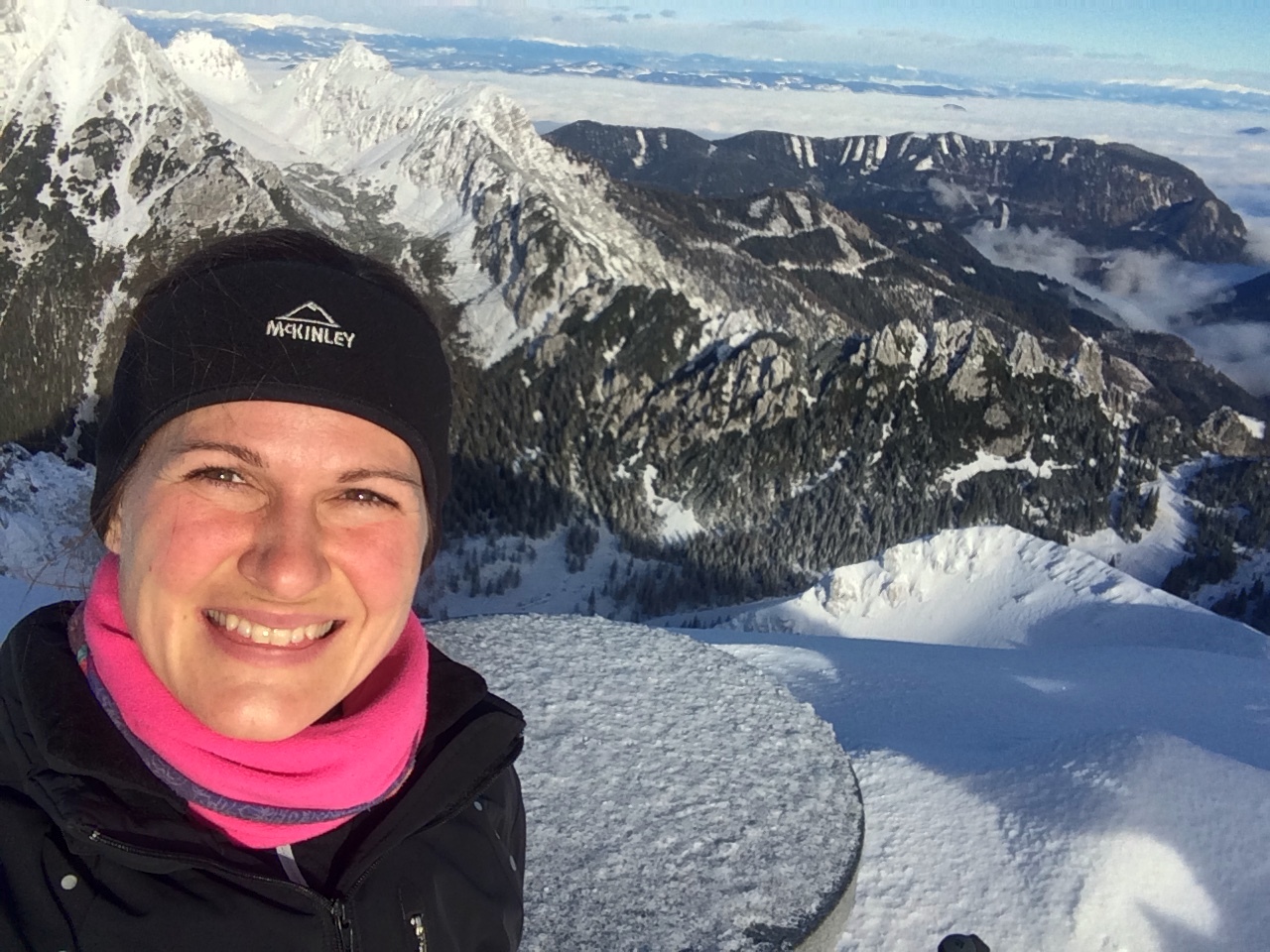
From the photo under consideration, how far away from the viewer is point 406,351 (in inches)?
172

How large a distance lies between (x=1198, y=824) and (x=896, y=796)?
5.85 metres

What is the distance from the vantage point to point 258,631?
3631 mm

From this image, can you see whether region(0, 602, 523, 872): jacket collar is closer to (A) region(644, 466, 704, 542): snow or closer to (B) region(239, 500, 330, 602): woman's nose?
(B) region(239, 500, 330, 602): woman's nose

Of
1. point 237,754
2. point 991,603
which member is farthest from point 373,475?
point 991,603

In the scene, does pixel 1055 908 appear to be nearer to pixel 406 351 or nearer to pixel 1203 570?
pixel 406 351

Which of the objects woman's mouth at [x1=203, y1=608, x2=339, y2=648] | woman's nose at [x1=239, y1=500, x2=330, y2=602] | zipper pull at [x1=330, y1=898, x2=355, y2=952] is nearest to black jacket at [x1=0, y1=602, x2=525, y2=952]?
zipper pull at [x1=330, y1=898, x2=355, y2=952]

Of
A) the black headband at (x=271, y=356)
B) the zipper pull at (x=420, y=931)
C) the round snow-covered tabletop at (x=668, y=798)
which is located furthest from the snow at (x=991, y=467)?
the zipper pull at (x=420, y=931)

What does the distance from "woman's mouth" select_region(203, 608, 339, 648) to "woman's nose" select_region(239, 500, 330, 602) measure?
189mm

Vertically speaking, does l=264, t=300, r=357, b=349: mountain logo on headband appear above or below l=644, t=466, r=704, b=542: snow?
above

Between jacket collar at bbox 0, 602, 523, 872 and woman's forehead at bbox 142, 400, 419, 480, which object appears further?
woman's forehead at bbox 142, 400, 419, 480

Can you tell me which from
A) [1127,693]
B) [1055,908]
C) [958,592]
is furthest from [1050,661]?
[958,592]

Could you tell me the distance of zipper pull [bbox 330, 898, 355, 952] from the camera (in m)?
3.80

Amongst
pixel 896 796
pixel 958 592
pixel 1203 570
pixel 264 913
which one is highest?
pixel 264 913

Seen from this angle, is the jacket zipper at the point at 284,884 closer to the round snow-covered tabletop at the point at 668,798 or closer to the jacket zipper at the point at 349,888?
the jacket zipper at the point at 349,888
